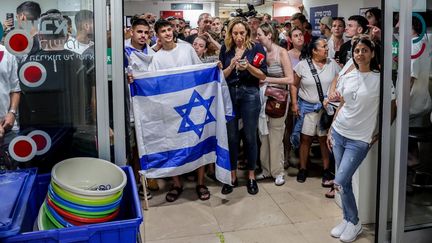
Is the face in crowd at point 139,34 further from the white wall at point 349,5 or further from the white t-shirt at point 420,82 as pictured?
A: the white wall at point 349,5

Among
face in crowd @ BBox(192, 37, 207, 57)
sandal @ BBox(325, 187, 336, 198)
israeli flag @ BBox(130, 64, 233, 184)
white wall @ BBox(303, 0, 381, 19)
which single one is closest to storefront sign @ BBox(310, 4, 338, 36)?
white wall @ BBox(303, 0, 381, 19)

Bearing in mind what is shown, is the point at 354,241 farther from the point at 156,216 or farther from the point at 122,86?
the point at 122,86

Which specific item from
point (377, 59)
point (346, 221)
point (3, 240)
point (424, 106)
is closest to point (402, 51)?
point (377, 59)

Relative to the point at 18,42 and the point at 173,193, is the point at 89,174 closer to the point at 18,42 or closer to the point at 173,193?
the point at 18,42

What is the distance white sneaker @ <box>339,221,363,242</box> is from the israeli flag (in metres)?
1.04

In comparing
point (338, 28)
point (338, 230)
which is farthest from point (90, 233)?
point (338, 28)

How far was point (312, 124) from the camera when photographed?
3.80 metres

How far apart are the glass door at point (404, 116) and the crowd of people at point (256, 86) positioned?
0.03 metres

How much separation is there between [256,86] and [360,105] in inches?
46.9

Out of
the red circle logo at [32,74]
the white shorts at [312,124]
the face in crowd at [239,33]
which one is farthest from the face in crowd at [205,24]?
the red circle logo at [32,74]

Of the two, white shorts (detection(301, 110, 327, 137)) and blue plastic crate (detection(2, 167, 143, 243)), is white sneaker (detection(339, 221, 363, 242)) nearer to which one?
white shorts (detection(301, 110, 327, 137))

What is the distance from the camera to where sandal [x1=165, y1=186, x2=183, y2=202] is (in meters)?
3.55

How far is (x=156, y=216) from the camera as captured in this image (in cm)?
325

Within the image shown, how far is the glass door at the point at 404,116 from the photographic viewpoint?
2268 mm
